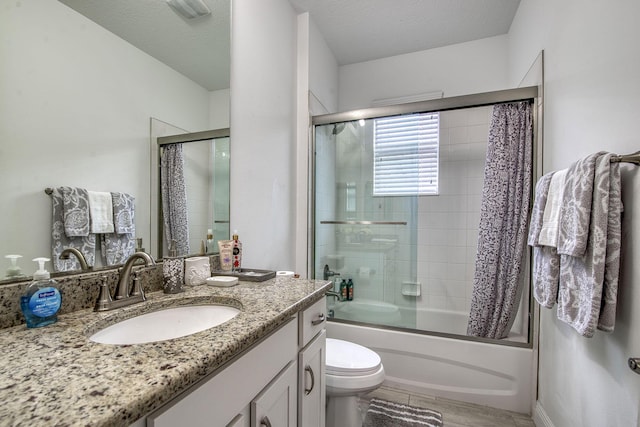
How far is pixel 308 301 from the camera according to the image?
103cm

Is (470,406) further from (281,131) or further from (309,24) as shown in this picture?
(309,24)

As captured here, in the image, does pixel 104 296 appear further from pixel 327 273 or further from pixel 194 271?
pixel 327 273

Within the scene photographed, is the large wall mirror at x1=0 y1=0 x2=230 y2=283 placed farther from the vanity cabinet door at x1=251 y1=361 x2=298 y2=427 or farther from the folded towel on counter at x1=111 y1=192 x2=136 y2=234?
the vanity cabinet door at x1=251 y1=361 x2=298 y2=427

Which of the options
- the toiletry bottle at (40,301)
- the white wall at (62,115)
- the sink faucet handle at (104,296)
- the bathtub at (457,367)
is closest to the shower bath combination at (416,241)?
the bathtub at (457,367)

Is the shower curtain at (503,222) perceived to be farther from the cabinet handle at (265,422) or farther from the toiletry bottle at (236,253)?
the cabinet handle at (265,422)

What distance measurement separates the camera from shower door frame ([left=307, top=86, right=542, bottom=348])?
5.81ft

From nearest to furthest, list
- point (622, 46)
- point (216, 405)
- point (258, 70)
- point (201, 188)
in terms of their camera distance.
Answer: point (216, 405) → point (622, 46) → point (201, 188) → point (258, 70)

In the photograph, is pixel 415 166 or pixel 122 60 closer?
pixel 122 60

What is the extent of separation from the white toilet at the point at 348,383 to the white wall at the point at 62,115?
3.58ft

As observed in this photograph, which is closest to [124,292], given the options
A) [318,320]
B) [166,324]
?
[166,324]

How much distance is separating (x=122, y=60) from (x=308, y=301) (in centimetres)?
107

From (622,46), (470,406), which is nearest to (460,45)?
(622,46)

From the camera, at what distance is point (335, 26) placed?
2.33 meters

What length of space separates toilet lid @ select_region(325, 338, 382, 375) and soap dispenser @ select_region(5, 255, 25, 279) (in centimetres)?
123
